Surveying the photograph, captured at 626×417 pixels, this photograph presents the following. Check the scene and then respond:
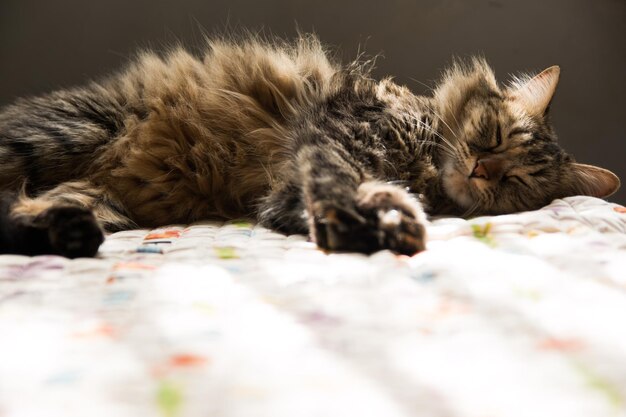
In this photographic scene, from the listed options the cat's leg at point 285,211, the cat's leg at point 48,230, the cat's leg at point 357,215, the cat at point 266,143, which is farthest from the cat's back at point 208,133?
the cat's leg at point 48,230

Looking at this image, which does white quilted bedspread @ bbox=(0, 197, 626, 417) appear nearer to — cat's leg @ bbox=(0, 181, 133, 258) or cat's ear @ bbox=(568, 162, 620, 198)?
cat's leg @ bbox=(0, 181, 133, 258)

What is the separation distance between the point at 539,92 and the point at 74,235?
5.44ft

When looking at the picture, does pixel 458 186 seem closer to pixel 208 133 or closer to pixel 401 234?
pixel 401 234

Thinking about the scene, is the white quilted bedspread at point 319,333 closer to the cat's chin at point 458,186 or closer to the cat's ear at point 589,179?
the cat's chin at point 458,186

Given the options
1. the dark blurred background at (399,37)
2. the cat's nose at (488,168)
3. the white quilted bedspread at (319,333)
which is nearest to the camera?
the white quilted bedspread at (319,333)

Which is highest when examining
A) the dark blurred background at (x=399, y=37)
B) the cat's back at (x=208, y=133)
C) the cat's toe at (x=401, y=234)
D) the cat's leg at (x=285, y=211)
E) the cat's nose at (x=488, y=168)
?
the dark blurred background at (x=399, y=37)

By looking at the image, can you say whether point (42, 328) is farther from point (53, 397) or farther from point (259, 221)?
point (259, 221)

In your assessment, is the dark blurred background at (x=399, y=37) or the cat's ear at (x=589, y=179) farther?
the dark blurred background at (x=399, y=37)

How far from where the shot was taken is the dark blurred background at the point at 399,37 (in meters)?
2.57

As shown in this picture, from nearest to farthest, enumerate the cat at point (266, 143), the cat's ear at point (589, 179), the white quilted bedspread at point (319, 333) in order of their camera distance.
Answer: the white quilted bedspread at point (319, 333) → the cat at point (266, 143) → the cat's ear at point (589, 179)

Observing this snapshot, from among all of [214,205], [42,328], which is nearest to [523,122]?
[214,205]

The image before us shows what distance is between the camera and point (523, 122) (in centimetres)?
194

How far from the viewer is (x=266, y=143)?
1912mm

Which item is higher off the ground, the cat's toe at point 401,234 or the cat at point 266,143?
the cat at point 266,143
